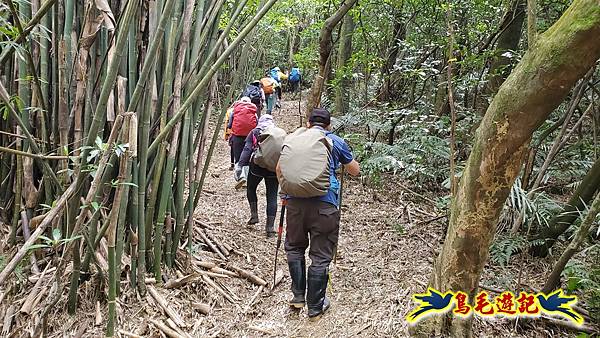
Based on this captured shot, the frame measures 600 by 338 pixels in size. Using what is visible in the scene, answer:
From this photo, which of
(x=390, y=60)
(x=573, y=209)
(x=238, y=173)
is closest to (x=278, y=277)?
(x=573, y=209)

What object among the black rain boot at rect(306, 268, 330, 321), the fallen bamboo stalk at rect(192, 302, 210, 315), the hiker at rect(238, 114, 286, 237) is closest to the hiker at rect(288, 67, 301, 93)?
the hiker at rect(238, 114, 286, 237)

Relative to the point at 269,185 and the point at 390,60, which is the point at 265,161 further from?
the point at 390,60

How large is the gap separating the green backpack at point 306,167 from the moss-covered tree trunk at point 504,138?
863mm

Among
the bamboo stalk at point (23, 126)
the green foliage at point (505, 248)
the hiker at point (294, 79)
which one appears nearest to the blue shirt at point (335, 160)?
the green foliage at point (505, 248)

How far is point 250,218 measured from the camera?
16.2ft

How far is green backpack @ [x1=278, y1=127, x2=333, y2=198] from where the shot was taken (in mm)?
2814

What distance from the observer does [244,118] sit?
5.74 metres

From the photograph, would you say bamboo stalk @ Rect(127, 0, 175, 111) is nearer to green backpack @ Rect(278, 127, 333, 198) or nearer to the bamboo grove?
the bamboo grove

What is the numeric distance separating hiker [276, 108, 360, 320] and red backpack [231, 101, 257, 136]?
105 inches

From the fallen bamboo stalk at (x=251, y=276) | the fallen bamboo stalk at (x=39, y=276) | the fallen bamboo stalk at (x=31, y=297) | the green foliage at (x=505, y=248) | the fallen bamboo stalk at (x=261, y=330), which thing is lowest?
the fallen bamboo stalk at (x=261, y=330)

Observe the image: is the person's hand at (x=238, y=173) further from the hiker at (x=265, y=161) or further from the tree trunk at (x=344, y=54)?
the tree trunk at (x=344, y=54)

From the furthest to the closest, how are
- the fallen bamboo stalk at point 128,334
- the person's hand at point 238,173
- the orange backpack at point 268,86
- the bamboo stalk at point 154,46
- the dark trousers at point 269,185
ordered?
the orange backpack at point 268,86, the person's hand at point 238,173, the dark trousers at point 269,185, the fallen bamboo stalk at point 128,334, the bamboo stalk at point 154,46

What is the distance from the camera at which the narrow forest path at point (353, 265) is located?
297 cm

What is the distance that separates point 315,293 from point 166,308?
1.00 m
